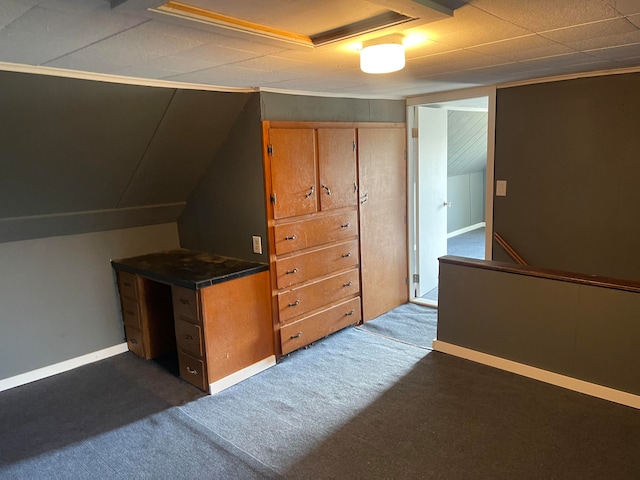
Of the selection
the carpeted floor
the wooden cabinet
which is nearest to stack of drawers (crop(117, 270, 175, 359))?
the carpeted floor

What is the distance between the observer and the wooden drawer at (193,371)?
3.03 m

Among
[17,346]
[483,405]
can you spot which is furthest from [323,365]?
[17,346]

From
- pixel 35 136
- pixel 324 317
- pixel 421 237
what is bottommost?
pixel 324 317

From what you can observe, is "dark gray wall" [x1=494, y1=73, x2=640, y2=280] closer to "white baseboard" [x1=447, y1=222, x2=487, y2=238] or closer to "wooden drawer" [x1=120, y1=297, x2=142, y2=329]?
"wooden drawer" [x1=120, y1=297, x2=142, y2=329]

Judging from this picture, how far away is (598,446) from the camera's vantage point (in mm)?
2316

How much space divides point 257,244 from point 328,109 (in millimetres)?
1216

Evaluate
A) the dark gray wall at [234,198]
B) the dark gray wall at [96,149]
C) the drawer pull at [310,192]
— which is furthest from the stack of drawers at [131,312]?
the drawer pull at [310,192]

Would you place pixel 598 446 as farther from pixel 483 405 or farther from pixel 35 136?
pixel 35 136

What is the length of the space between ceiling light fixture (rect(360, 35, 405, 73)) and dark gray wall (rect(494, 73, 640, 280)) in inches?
81.3

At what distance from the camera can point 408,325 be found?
13.3ft

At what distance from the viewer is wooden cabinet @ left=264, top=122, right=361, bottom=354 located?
129 inches

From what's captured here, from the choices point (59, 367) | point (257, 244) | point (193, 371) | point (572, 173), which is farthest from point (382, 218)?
point (59, 367)

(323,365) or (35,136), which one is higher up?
(35,136)

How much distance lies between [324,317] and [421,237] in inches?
59.0
